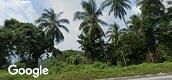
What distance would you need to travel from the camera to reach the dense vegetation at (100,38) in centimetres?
5988

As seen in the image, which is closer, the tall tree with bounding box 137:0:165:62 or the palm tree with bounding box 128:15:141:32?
the tall tree with bounding box 137:0:165:62

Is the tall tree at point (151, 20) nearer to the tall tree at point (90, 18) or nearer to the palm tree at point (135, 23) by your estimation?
the palm tree at point (135, 23)

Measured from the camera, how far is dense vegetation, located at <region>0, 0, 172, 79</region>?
196ft

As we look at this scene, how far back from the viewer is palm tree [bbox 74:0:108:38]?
5978cm

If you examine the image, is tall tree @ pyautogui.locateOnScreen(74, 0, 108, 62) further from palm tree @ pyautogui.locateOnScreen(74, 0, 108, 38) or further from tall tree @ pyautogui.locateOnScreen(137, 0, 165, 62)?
tall tree @ pyautogui.locateOnScreen(137, 0, 165, 62)

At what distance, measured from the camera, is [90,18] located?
2360 inches

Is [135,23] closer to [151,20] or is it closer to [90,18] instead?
[151,20]

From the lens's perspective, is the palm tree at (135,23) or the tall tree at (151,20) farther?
the palm tree at (135,23)

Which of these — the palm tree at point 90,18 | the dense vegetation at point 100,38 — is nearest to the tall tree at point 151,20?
the dense vegetation at point 100,38

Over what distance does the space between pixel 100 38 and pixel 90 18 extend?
15.0ft

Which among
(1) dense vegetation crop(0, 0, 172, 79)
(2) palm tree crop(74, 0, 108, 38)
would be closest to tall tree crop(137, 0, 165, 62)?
(1) dense vegetation crop(0, 0, 172, 79)

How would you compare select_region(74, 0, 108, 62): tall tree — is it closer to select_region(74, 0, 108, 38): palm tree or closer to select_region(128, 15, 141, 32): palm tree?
select_region(74, 0, 108, 38): palm tree

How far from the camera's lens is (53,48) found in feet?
230

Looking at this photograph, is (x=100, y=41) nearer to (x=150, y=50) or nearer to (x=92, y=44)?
(x=92, y=44)
